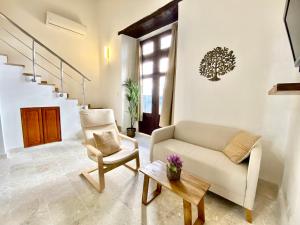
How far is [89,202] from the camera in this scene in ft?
5.37

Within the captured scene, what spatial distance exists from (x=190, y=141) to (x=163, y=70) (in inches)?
81.1

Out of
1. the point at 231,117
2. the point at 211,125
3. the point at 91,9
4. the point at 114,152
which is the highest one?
the point at 91,9

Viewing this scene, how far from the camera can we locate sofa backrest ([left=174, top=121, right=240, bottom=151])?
2.12 metres

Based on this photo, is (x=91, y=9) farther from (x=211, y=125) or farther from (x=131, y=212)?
(x=131, y=212)

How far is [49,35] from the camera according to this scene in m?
4.13

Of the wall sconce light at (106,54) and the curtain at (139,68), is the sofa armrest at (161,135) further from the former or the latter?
the wall sconce light at (106,54)

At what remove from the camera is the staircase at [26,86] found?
9.37 feet

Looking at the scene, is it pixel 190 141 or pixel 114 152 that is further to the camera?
pixel 190 141

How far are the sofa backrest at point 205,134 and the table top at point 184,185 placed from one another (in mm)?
916

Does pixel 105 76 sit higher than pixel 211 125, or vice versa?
pixel 105 76

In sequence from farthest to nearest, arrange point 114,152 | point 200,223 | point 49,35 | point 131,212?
point 49,35
point 114,152
point 131,212
point 200,223

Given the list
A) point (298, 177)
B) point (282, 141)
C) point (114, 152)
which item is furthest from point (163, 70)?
point (298, 177)

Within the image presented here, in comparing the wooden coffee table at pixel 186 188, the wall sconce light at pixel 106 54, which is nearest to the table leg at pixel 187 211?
the wooden coffee table at pixel 186 188

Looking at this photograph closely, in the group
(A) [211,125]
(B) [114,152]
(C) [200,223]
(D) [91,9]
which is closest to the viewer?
(C) [200,223]
